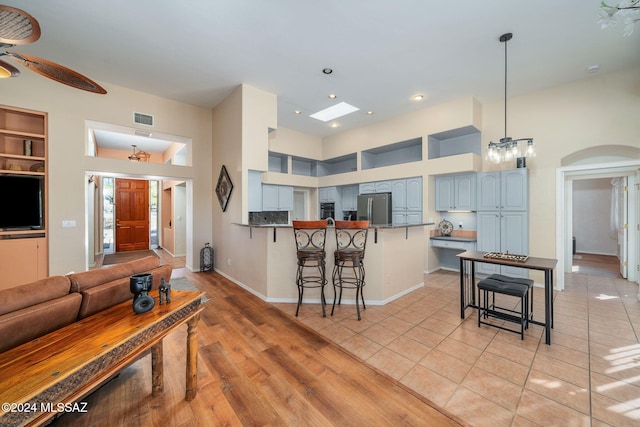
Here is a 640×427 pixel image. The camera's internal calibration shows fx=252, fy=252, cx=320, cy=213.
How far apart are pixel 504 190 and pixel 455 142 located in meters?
1.52

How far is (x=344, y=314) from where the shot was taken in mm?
3234

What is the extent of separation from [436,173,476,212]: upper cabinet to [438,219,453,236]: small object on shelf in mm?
352

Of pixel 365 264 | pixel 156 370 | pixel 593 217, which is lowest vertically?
pixel 156 370

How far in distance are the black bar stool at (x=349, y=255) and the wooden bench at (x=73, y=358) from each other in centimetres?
195

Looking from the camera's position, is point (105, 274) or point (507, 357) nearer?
point (105, 274)

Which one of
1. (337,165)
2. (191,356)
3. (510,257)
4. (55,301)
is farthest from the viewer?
(337,165)

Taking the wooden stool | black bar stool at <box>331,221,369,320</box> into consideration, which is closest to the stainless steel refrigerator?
black bar stool at <box>331,221,369,320</box>

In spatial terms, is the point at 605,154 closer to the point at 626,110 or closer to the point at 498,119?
the point at 626,110

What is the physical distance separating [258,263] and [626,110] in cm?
604

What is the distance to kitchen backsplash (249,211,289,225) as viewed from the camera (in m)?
4.55

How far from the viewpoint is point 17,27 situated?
155 cm

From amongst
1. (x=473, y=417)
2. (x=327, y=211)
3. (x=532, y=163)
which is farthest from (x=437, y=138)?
(x=473, y=417)

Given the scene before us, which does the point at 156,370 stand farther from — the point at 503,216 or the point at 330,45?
the point at 503,216

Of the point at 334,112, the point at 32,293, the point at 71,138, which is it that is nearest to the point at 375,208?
the point at 334,112
